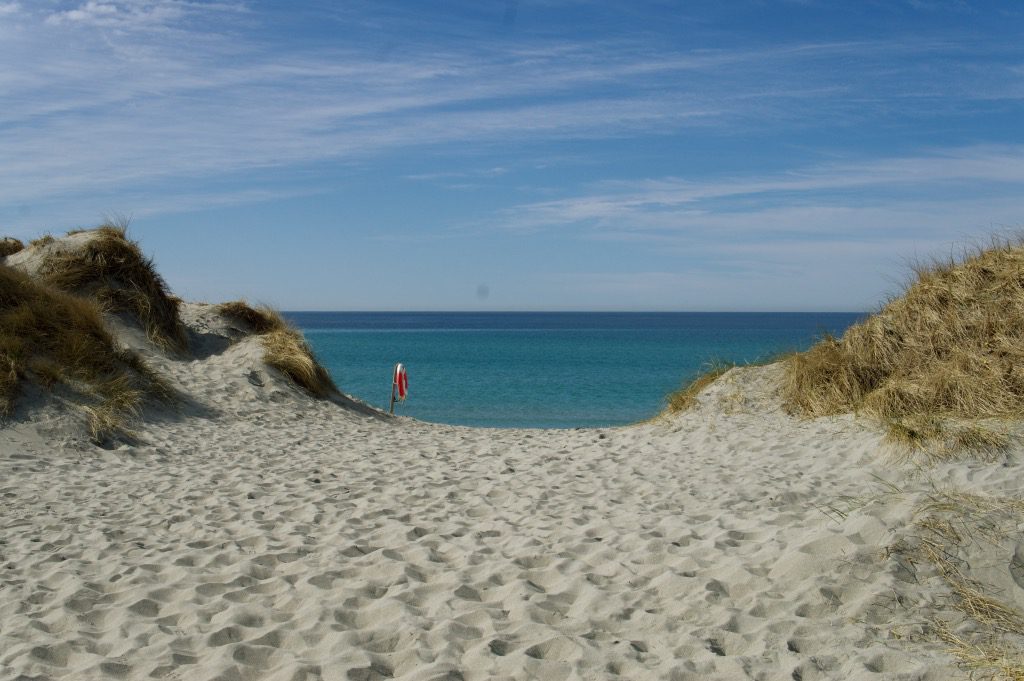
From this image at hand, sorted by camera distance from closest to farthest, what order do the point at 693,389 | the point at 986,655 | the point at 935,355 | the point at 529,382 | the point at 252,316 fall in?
the point at 986,655 < the point at 935,355 < the point at 693,389 < the point at 252,316 < the point at 529,382

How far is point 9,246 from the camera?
56.5 ft

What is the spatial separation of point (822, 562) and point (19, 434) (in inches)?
335

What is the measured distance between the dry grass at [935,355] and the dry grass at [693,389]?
4.53 ft

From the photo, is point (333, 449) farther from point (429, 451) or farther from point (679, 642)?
point (679, 642)

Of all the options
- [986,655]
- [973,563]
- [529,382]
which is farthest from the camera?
[529,382]

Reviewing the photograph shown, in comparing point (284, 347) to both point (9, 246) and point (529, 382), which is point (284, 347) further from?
point (529, 382)

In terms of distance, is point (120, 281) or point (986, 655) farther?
point (120, 281)

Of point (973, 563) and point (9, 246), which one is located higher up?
point (9, 246)

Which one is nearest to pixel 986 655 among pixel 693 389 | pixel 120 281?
pixel 693 389

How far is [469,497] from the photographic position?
7.74m

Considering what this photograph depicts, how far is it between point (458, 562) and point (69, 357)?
325 inches

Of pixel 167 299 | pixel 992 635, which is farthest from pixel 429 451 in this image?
pixel 167 299

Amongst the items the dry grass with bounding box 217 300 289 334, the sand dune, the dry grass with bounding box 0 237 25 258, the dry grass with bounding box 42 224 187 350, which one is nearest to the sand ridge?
the sand dune

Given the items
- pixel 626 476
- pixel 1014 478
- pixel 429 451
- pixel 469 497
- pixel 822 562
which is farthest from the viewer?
pixel 429 451
